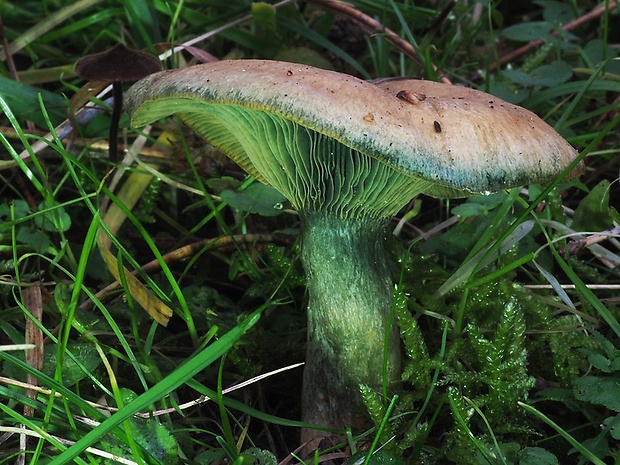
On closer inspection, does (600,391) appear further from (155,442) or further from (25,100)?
(25,100)

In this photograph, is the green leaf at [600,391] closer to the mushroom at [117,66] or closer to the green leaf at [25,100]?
the mushroom at [117,66]

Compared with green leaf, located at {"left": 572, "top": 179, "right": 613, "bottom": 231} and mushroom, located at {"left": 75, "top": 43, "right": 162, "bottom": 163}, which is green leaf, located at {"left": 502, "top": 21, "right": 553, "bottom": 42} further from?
mushroom, located at {"left": 75, "top": 43, "right": 162, "bottom": 163}

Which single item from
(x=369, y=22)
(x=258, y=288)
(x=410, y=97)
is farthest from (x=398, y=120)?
(x=369, y=22)

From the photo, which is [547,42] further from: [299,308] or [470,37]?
[299,308]

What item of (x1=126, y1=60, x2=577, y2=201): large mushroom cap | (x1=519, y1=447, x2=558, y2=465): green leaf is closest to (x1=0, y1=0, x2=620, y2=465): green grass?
(x1=519, y1=447, x2=558, y2=465): green leaf

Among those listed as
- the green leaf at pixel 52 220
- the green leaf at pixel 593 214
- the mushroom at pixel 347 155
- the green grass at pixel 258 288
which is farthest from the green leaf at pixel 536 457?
the green leaf at pixel 52 220
